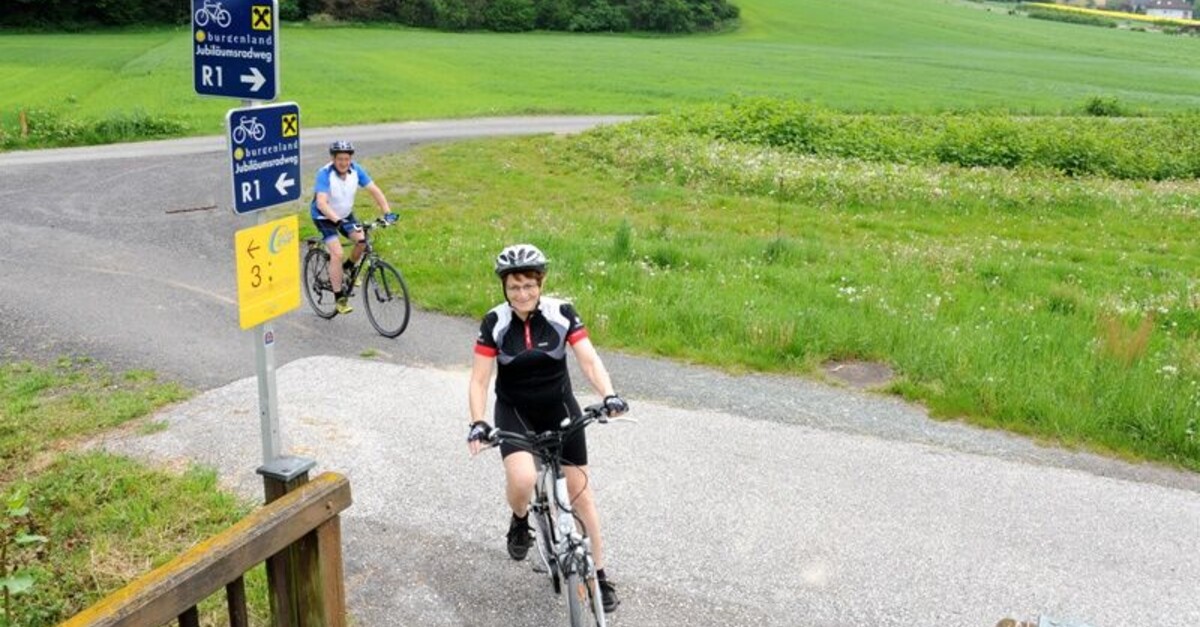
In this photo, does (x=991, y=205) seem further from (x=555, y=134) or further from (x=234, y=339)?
(x=234, y=339)

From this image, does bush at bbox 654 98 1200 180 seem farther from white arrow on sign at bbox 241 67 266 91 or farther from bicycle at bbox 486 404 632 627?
white arrow on sign at bbox 241 67 266 91

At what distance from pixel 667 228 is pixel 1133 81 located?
57377 mm

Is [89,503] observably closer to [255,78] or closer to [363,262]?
[255,78]

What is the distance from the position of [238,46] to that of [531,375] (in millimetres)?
2242

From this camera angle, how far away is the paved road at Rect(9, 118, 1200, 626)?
5.49 meters

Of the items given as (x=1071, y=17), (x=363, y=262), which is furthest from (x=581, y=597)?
(x=1071, y=17)

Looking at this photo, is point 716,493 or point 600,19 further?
point 600,19

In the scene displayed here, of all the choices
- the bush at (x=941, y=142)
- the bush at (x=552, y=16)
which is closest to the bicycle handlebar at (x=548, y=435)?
the bush at (x=941, y=142)

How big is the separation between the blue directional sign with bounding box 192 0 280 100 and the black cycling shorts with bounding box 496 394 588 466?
2085 mm

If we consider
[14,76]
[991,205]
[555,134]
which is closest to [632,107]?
[555,134]

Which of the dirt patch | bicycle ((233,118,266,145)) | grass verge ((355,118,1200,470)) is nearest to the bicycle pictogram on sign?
bicycle ((233,118,266,145))

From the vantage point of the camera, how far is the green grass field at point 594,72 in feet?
122

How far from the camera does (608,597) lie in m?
5.30

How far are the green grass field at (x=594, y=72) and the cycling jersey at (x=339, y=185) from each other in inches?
807
